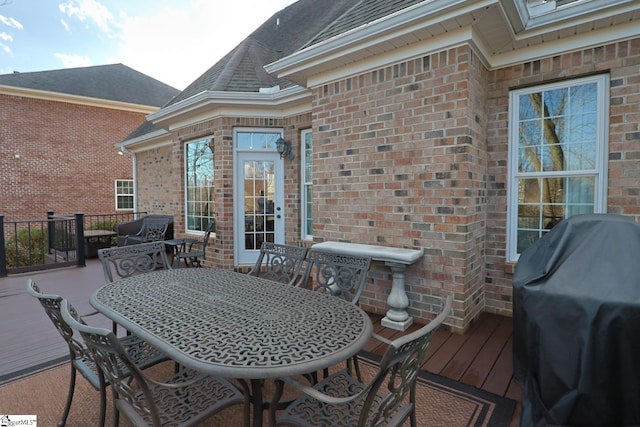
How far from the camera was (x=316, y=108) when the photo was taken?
4.15 m

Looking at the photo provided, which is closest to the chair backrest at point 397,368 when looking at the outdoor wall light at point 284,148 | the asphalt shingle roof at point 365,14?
the asphalt shingle roof at point 365,14

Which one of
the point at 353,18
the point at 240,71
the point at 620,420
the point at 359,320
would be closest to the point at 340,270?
the point at 359,320

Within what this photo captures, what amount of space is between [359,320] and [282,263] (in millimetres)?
1342

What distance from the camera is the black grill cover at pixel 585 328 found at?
152cm

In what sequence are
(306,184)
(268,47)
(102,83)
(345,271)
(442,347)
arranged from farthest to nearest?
1. (102,83)
2. (268,47)
3. (306,184)
4. (442,347)
5. (345,271)

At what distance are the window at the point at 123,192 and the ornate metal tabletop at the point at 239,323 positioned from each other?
13.3 meters

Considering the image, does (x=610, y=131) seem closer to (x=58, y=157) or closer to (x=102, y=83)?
(x=58, y=157)

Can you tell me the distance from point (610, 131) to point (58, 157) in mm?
15842

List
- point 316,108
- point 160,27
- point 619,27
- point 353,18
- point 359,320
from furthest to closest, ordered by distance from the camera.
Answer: point 160,27 → point 316,108 → point 353,18 → point 619,27 → point 359,320

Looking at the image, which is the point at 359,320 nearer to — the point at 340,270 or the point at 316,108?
the point at 340,270

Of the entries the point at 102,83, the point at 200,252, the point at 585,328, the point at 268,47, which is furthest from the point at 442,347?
the point at 102,83

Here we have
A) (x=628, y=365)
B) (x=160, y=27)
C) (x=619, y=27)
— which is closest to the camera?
(x=628, y=365)

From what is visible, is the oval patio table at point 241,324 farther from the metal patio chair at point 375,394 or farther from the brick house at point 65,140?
the brick house at point 65,140

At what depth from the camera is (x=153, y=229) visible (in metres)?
7.46
